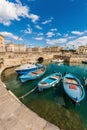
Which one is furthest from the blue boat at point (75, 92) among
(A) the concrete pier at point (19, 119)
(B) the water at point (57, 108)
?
(A) the concrete pier at point (19, 119)

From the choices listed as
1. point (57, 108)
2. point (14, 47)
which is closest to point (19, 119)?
point (57, 108)

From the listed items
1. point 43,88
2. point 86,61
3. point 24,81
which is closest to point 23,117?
point 43,88

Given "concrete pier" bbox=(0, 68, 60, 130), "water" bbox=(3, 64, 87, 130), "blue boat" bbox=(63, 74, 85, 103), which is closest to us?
"concrete pier" bbox=(0, 68, 60, 130)

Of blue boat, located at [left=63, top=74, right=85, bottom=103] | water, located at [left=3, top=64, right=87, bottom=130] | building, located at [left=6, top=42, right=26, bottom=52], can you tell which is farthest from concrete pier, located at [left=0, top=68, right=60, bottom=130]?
building, located at [left=6, top=42, right=26, bottom=52]

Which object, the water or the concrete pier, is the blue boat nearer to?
the water

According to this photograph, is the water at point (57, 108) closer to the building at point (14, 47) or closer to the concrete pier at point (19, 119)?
the concrete pier at point (19, 119)

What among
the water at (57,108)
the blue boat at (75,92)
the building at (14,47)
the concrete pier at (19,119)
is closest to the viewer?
the concrete pier at (19,119)

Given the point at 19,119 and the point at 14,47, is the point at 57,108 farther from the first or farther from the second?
the point at 14,47

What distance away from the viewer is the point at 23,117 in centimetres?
797

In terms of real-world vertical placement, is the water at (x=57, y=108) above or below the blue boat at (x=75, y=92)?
below

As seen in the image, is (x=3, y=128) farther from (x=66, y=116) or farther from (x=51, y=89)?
(x=51, y=89)

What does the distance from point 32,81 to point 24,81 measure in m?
2.41

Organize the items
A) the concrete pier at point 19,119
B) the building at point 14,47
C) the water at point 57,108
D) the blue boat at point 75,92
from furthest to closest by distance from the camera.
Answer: the building at point 14,47, the blue boat at point 75,92, the water at point 57,108, the concrete pier at point 19,119

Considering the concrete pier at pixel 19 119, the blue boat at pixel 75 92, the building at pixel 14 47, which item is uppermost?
the building at pixel 14 47
